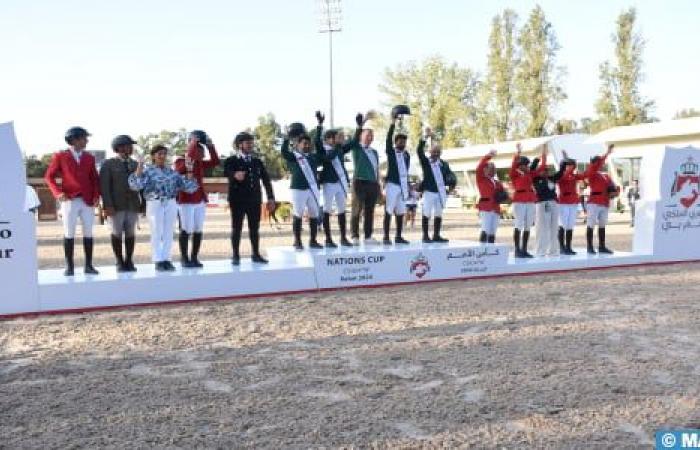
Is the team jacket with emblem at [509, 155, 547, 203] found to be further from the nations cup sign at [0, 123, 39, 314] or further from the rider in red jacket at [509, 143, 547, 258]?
the nations cup sign at [0, 123, 39, 314]

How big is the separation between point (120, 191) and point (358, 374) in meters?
4.20

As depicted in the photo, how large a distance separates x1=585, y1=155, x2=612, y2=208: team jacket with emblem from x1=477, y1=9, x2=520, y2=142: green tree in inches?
1335

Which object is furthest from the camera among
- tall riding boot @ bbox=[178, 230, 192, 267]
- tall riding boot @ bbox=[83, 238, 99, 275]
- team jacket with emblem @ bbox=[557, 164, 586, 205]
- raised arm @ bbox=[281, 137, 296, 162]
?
team jacket with emblem @ bbox=[557, 164, 586, 205]

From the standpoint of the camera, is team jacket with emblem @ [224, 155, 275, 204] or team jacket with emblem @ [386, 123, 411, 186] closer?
team jacket with emblem @ [224, 155, 275, 204]

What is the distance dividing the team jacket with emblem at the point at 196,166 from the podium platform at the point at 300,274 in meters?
0.89

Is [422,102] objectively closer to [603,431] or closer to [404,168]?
[404,168]

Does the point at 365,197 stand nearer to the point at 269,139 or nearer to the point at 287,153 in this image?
the point at 287,153

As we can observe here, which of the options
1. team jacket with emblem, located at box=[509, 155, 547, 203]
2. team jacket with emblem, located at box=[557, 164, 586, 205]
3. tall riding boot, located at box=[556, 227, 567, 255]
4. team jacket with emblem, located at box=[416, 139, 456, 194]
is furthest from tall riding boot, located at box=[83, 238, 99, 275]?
tall riding boot, located at box=[556, 227, 567, 255]

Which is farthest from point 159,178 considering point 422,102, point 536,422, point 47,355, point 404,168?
point 422,102

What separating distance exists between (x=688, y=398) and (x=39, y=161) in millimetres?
57173

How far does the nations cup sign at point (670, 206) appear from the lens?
11.7m

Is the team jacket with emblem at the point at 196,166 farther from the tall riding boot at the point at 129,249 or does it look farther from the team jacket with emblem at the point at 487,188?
the team jacket with emblem at the point at 487,188

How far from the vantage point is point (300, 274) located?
8.91m

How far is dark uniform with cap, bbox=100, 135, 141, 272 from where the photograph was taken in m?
7.88
